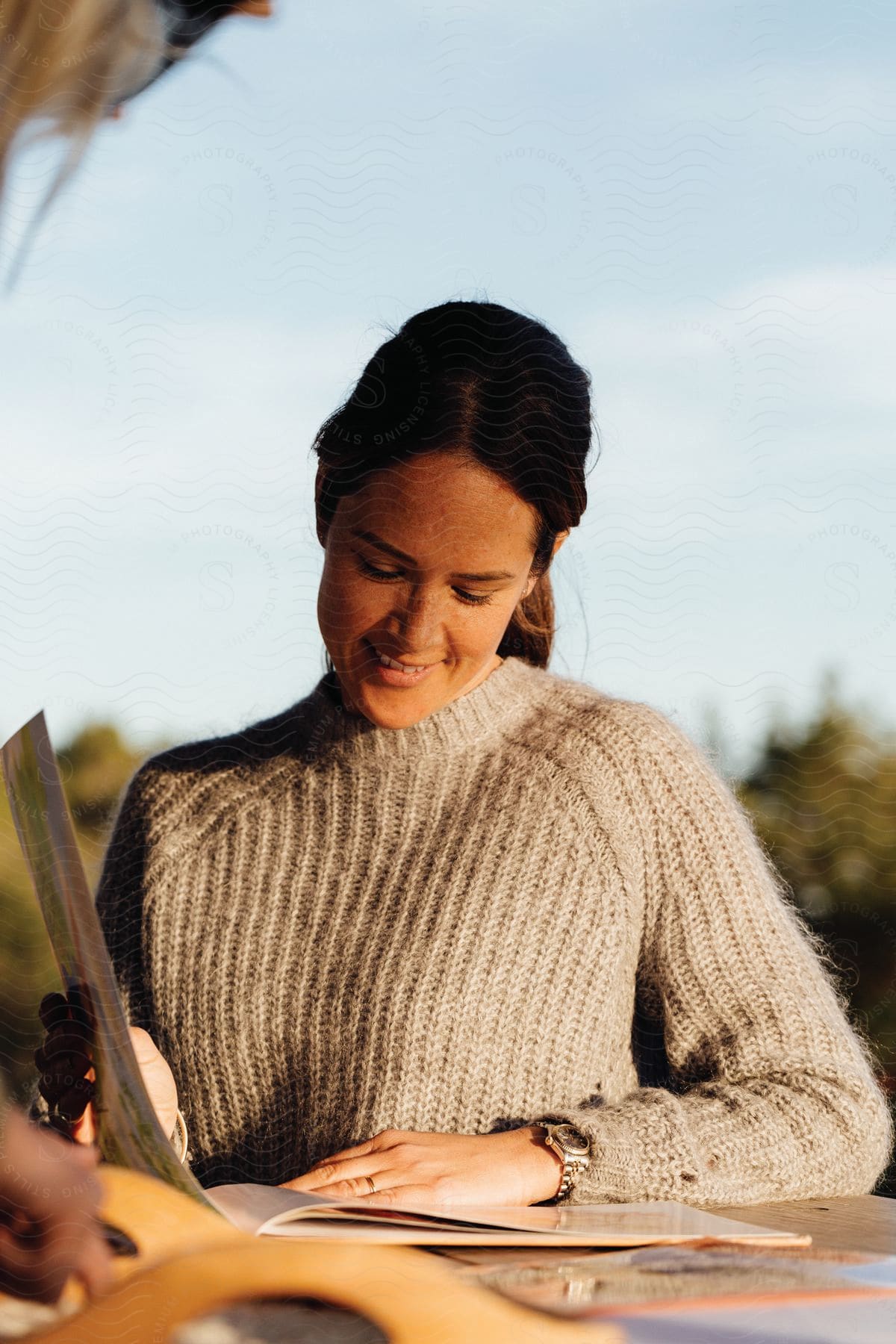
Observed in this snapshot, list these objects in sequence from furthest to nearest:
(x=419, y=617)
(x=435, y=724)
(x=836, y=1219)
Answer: (x=435, y=724)
(x=419, y=617)
(x=836, y=1219)

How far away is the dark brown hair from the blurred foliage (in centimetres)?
23

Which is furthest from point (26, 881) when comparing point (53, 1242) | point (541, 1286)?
point (541, 1286)

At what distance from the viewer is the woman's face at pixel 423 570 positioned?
88 cm

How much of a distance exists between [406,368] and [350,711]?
0.27m

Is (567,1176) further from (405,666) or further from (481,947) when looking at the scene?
(405,666)

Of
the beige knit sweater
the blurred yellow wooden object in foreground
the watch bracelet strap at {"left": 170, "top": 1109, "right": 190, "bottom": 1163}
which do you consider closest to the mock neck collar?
the beige knit sweater

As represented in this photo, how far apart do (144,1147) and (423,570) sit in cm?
44

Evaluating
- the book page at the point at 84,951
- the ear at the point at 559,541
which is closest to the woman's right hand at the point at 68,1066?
the book page at the point at 84,951

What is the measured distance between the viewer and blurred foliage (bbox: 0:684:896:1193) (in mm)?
741

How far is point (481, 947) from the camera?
3.07ft

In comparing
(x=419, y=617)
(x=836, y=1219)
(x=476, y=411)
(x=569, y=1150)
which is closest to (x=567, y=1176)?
(x=569, y=1150)

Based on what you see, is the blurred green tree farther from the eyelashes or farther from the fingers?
the fingers

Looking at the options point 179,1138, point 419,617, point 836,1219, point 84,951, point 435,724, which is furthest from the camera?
point 435,724

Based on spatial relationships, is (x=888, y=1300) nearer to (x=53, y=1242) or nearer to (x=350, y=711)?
(x=53, y=1242)
